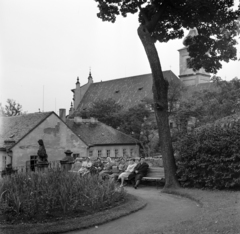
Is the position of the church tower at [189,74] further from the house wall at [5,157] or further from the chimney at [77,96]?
the house wall at [5,157]

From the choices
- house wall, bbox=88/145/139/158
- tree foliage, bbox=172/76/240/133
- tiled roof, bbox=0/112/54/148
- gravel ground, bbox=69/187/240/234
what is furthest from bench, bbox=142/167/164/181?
house wall, bbox=88/145/139/158

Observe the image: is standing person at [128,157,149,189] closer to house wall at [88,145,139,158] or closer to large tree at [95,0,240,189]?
large tree at [95,0,240,189]

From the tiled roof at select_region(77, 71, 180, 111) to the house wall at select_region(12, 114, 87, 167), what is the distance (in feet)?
101

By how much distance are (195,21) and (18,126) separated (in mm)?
22383

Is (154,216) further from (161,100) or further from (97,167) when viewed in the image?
(97,167)

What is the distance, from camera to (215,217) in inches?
315

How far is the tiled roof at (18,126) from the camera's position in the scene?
31531mm

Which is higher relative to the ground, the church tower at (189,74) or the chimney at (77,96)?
the church tower at (189,74)

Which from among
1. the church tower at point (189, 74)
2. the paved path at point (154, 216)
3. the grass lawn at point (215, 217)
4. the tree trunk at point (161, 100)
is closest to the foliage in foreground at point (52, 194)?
the paved path at point (154, 216)

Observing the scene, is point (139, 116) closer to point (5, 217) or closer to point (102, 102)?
point (102, 102)

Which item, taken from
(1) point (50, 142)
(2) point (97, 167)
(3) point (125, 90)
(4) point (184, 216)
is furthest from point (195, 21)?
(3) point (125, 90)

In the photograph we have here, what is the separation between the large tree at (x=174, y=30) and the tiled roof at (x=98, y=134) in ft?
89.0

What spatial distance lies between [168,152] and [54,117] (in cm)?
2091

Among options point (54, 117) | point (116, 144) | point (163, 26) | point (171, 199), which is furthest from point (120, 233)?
point (116, 144)
